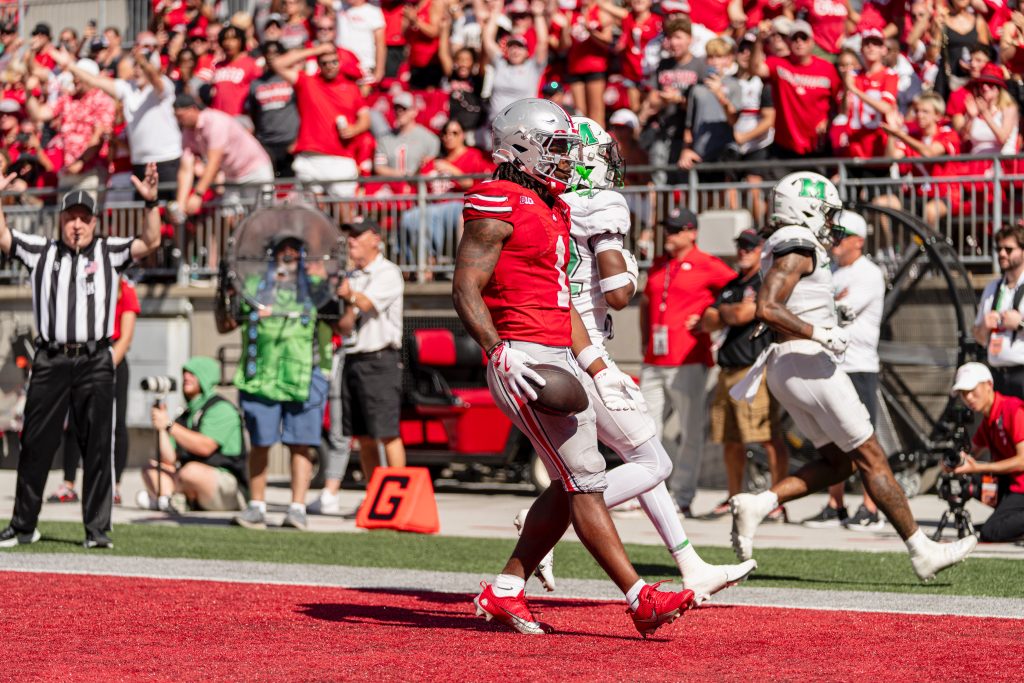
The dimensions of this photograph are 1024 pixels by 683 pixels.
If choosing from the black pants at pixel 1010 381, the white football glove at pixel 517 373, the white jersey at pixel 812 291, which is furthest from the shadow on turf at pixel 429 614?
the black pants at pixel 1010 381

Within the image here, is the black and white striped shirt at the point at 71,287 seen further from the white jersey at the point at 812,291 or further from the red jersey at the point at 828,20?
the red jersey at the point at 828,20

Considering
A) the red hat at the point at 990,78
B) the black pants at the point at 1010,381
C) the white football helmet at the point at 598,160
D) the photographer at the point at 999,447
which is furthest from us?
the red hat at the point at 990,78

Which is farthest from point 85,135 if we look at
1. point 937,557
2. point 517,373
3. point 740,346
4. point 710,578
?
point 517,373

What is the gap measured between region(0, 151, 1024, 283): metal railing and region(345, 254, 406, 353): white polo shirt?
1477 millimetres

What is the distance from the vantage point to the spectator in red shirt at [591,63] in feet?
54.5

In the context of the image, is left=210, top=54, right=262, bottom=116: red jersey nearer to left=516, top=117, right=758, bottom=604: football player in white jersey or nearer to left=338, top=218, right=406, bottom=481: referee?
left=338, top=218, right=406, bottom=481: referee

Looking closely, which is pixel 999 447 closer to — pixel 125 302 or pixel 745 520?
pixel 745 520

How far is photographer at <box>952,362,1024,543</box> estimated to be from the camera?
10055mm

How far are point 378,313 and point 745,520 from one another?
14.8 ft

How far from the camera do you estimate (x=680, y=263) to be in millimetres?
12414

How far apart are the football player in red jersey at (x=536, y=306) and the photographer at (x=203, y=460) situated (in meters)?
6.34

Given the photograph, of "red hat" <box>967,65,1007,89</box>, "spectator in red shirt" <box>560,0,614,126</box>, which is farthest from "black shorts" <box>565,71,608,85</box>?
"red hat" <box>967,65,1007,89</box>

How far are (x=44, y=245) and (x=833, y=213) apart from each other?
4.69m

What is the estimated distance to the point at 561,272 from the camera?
6.40 meters
